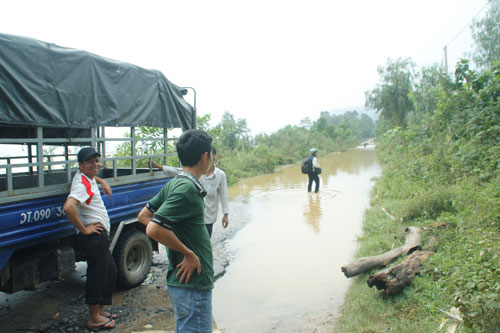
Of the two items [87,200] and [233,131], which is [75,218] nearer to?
[87,200]

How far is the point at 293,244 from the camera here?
706 cm

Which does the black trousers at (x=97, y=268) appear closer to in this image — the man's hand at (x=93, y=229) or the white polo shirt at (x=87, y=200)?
the man's hand at (x=93, y=229)

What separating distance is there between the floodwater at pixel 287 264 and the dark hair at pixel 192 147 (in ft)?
8.37

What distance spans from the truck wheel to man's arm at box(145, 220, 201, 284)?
9.58ft

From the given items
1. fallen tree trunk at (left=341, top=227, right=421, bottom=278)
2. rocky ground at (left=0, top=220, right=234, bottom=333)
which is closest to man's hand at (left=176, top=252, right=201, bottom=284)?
rocky ground at (left=0, top=220, right=234, bottom=333)

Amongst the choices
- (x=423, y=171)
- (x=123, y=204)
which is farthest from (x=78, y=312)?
(x=423, y=171)

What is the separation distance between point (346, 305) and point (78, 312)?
9.79 ft

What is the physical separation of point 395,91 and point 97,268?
33.7m

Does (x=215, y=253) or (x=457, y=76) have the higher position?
(x=457, y=76)

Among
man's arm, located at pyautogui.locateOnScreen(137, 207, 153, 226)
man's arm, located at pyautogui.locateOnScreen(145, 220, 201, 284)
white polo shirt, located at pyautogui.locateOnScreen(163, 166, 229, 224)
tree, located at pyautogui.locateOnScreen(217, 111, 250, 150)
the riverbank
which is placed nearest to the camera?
man's arm, located at pyautogui.locateOnScreen(145, 220, 201, 284)

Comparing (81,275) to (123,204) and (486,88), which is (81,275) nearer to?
(123,204)

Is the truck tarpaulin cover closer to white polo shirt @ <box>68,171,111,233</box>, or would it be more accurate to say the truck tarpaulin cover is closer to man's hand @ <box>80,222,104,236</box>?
white polo shirt @ <box>68,171,111,233</box>

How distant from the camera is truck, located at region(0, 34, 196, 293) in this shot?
3545 mm

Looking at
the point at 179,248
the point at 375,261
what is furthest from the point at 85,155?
the point at 375,261
